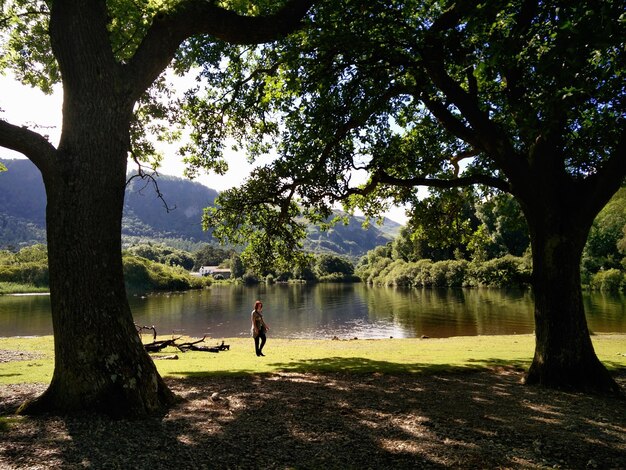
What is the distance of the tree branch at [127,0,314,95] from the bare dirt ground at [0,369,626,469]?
18.7 feet

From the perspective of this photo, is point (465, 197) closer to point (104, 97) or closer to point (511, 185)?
point (511, 185)

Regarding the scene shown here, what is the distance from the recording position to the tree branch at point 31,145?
6.67 m

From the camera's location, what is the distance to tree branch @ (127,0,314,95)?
298 inches

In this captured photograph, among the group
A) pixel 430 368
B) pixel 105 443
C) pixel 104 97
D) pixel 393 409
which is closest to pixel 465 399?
pixel 393 409

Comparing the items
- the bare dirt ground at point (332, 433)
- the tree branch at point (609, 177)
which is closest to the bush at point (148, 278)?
the bare dirt ground at point (332, 433)

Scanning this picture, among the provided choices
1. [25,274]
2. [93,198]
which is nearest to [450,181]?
[93,198]

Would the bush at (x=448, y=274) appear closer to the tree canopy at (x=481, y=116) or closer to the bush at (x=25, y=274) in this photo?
the tree canopy at (x=481, y=116)

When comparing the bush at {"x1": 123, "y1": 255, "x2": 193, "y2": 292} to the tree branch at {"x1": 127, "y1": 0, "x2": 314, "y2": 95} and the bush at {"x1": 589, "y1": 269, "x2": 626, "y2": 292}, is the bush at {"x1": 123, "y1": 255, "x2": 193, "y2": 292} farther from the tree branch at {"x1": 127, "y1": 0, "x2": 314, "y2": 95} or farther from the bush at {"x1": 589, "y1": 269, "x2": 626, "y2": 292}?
the tree branch at {"x1": 127, "y1": 0, "x2": 314, "y2": 95}

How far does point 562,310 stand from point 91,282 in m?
9.70

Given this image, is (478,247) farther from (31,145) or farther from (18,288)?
(18,288)

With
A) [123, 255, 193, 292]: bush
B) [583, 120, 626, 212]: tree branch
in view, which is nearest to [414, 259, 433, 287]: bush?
[123, 255, 193, 292]: bush

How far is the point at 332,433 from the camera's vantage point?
233 inches

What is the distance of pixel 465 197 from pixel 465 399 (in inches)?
372

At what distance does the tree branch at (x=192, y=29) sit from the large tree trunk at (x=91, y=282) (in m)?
1.08
